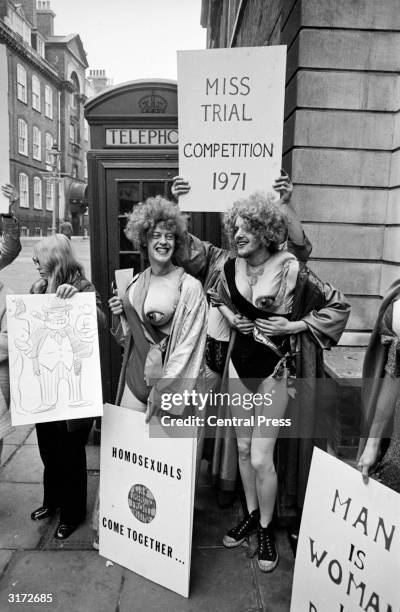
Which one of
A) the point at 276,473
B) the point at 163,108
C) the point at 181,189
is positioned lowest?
the point at 276,473

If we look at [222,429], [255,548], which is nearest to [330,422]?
[222,429]

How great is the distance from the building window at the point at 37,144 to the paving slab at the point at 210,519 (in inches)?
1378

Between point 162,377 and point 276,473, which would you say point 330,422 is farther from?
point 162,377

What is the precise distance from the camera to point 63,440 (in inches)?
107

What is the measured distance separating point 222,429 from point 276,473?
0.45 metres

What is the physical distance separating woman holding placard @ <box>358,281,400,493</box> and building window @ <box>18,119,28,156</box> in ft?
112

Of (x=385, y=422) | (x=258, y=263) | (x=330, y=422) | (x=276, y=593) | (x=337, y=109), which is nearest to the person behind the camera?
(x=385, y=422)

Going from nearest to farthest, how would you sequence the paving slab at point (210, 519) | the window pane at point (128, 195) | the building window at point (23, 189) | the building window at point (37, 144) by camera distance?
the paving slab at point (210, 519), the window pane at point (128, 195), the building window at point (23, 189), the building window at point (37, 144)

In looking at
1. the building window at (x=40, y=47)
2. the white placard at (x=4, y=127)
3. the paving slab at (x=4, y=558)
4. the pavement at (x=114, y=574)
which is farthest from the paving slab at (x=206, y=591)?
the building window at (x=40, y=47)

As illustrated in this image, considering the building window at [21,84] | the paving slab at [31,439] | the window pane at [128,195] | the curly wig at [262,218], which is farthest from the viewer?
the building window at [21,84]

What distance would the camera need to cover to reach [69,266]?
8.45ft

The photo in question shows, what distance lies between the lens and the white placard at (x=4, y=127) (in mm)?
2740

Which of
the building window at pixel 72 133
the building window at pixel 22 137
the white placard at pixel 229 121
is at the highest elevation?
the building window at pixel 72 133

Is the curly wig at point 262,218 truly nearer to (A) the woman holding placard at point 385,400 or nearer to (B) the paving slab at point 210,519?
(A) the woman holding placard at point 385,400
